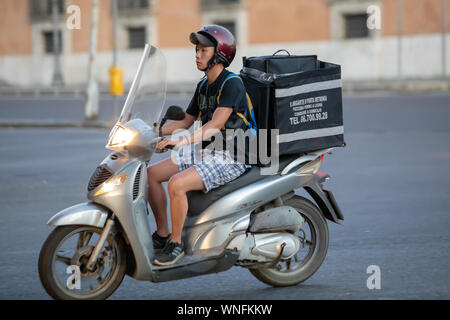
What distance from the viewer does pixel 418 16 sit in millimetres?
35062

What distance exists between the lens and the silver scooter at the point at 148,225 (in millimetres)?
4926

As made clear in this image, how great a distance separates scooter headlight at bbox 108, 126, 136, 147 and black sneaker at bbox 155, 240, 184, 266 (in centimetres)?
66

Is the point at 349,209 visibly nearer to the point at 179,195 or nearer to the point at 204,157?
the point at 204,157

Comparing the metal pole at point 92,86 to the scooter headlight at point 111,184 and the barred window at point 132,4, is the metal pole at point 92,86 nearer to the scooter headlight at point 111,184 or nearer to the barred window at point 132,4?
the scooter headlight at point 111,184

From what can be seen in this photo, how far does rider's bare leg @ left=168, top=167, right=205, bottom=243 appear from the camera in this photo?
5110mm

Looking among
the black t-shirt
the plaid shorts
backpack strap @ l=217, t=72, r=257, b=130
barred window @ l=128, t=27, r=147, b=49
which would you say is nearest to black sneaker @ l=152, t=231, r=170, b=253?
the plaid shorts

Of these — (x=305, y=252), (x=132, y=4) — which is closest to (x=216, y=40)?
(x=305, y=252)

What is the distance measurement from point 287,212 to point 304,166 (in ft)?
1.07

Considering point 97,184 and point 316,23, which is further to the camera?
point 316,23

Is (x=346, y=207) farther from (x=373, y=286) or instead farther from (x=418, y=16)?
(x=418, y=16)

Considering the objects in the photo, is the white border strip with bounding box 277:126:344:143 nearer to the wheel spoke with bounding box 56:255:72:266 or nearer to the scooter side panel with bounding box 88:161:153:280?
the scooter side panel with bounding box 88:161:153:280

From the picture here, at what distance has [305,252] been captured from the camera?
5.70m

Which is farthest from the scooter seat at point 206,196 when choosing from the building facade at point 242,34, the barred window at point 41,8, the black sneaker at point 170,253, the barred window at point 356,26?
the barred window at point 41,8
